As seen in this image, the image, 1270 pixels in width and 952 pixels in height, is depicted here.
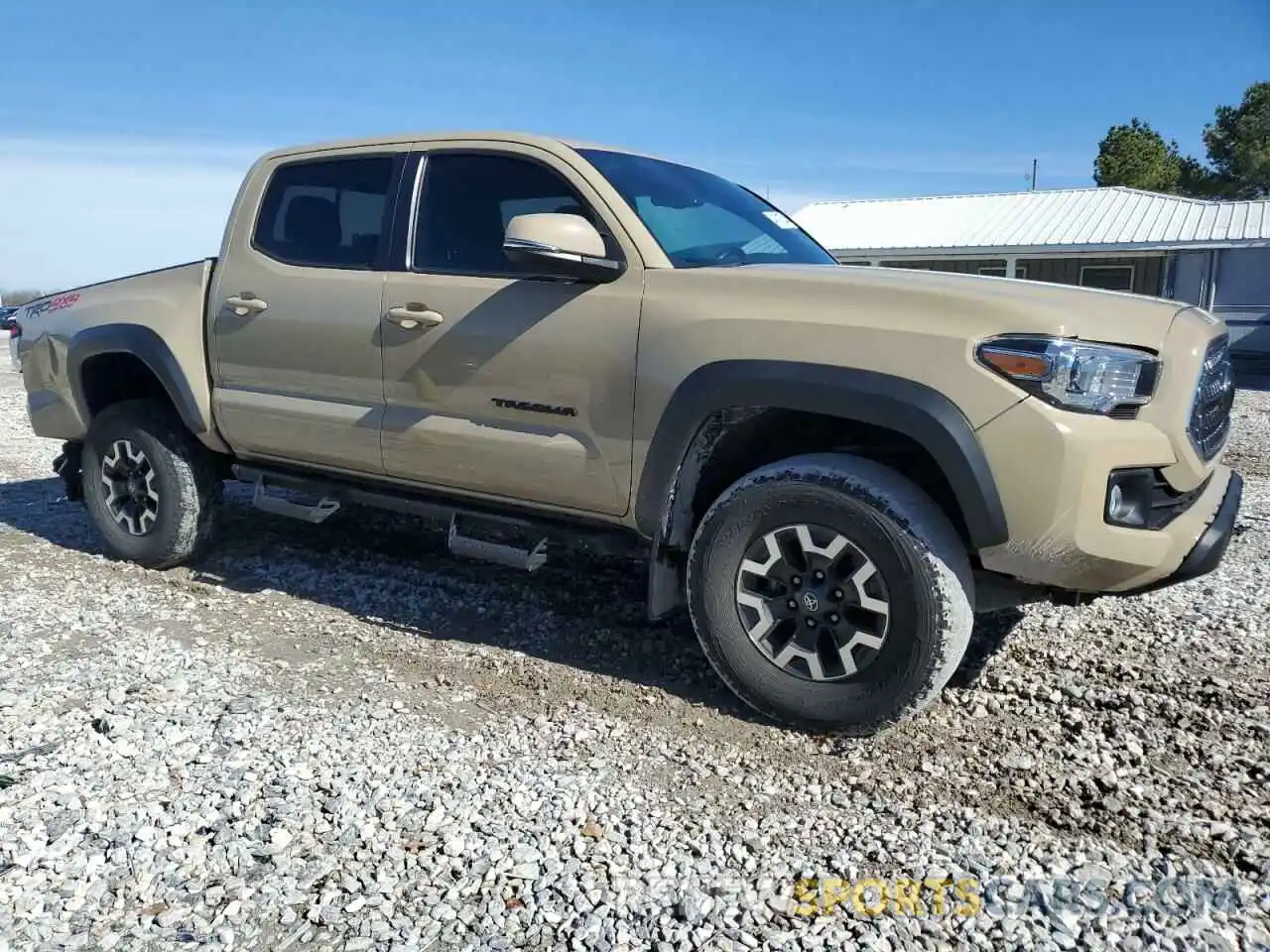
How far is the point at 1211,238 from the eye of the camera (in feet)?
65.9

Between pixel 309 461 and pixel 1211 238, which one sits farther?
pixel 1211 238

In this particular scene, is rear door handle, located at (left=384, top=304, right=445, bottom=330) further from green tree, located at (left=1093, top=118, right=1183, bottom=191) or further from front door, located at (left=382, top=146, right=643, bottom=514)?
green tree, located at (left=1093, top=118, right=1183, bottom=191)

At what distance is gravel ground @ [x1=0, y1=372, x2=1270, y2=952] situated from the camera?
2.39 metres

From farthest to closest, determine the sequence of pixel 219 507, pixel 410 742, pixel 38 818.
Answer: pixel 219 507 → pixel 410 742 → pixel 38 818

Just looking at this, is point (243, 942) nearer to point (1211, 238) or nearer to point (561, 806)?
point (561, 806)

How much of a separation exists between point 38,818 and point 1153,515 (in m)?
3.41

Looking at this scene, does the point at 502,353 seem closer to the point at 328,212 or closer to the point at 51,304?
the point at 328,212

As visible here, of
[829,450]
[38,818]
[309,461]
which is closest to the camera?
[38,818]

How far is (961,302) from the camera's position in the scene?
9.96ft

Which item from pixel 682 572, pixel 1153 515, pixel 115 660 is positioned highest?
pixel 1153 515

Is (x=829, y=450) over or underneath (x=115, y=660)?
over

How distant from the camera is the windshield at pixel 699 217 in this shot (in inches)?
151

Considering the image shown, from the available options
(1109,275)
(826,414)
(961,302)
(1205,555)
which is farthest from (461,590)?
(1109,275)

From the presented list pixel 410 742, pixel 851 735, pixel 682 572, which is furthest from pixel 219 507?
pixel 851 735
